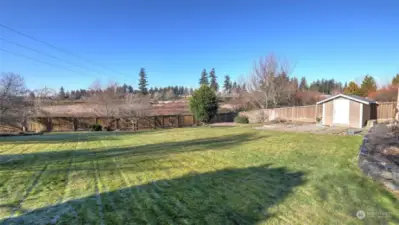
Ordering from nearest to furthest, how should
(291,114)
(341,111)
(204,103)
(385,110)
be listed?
(341,111) → (385,110) → (291,114) → (204,103)

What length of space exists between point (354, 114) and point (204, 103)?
1159 centimetres

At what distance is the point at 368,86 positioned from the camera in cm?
3306

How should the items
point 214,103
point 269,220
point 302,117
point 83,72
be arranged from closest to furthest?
point 269,220
point 302,117
point 214,103
point 83,72

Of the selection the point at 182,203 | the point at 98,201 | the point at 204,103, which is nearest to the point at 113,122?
the point at 204,103

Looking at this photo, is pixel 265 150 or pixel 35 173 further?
pixel 265 150

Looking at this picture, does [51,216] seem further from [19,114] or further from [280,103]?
[280,103]

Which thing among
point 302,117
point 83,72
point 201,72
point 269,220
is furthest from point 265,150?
point 201,72

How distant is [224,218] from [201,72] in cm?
5618

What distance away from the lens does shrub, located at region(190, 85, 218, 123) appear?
20031 millimetres

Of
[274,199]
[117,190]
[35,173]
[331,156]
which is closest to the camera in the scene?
[274,199]

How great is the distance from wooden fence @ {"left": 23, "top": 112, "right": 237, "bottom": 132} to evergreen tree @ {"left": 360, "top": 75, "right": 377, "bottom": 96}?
2295cm

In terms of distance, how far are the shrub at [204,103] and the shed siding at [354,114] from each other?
35.5 feet

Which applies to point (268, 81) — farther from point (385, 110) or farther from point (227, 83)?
point (227, 83)

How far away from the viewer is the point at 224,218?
101 inches
